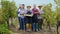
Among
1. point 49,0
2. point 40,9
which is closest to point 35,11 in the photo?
point 40,9

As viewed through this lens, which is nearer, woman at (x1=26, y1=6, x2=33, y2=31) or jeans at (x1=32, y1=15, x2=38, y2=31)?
woman at (x1=26, y1=6, x2=33, y2=31)

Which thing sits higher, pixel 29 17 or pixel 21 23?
pixel 29 17

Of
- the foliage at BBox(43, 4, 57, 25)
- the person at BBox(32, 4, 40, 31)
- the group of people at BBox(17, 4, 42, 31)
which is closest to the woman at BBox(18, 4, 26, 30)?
the group of people at BBox(17, 4, 42, 31)

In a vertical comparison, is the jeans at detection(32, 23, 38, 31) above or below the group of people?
below

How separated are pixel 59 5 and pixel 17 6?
31.4 inches

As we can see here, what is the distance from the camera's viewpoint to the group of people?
417cm

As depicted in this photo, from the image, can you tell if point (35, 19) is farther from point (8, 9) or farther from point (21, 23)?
point (8, 9)

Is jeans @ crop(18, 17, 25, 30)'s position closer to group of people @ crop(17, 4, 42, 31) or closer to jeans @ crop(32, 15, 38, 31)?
group of people @ crop(17, 4, 42, 31)

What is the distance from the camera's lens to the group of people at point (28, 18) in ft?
13.7

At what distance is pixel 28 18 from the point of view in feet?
13.9

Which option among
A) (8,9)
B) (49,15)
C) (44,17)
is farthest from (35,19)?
(8,9)

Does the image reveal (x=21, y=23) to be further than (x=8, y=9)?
Yes

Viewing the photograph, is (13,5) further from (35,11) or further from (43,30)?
(43,30)

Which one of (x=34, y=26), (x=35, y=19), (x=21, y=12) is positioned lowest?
(x=34, y=26)
